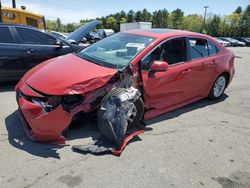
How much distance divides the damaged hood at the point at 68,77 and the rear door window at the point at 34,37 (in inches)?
94.2

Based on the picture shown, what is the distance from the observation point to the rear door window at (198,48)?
4914 millimetres

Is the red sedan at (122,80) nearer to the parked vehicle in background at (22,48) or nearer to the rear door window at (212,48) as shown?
the rear door window at (212,48)

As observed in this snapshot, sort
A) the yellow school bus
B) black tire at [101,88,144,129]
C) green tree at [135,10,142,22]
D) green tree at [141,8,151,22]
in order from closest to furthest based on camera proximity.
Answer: black tire at [101,88,144,129] → the yellow school bus → green tree at [141,8,151,22] → green tree at [135,10,142,22]

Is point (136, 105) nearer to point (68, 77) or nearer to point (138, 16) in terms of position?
point (68, 77)

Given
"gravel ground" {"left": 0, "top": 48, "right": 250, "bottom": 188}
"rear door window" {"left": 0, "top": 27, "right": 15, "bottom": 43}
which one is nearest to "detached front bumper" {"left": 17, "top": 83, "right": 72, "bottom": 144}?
"gravel ground" {"left": 0, "top": 48, "right": 250, "bottom": 188}

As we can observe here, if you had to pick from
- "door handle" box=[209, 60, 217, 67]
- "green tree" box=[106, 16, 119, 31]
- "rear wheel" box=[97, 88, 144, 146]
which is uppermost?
"door handle" box=[209, 60, 217, 67]

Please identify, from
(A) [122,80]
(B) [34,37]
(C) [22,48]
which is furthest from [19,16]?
(A) [122,80]

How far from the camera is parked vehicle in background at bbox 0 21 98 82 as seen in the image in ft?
19.0

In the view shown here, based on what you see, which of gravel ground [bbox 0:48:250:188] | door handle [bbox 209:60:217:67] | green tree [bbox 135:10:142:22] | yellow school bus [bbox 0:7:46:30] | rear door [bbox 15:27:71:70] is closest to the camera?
gravel ground [bbox 0:48:250:188]

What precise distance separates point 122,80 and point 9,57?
3.37 meters

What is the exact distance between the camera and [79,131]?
3.88 m

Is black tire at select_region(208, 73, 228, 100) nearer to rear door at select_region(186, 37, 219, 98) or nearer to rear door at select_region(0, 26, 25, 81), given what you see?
rear door at select_region(186, 37, 219, 98)

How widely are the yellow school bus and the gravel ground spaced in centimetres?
839

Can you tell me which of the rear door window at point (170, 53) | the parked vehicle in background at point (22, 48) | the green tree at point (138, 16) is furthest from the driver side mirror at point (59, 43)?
the green tree at point (138, 16)
